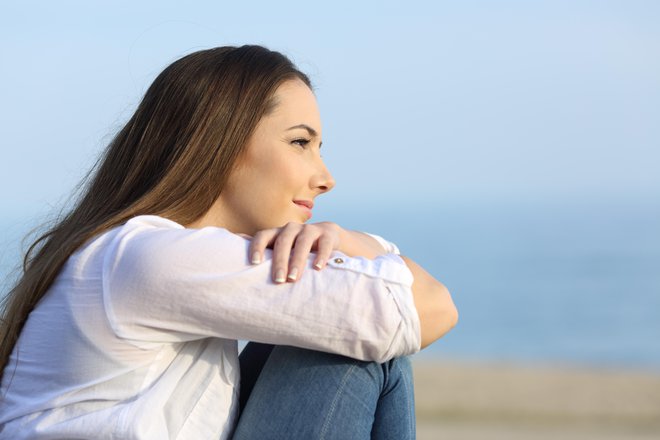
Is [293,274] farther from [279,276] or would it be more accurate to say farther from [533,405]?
[533,405]

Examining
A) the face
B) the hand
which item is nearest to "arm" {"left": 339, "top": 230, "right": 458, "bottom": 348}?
the hand

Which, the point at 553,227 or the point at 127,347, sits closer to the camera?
the point at 127,347

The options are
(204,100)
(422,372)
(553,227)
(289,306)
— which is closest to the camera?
(289,306)

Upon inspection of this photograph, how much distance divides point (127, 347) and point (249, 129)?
2.36 feet

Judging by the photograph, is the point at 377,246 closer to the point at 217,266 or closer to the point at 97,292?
the point at 217,266

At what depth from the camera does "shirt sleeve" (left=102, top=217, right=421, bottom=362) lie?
2.27m

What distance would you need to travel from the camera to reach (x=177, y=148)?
2.71m

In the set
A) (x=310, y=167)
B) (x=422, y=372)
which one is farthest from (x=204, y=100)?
(x=422, y=372)

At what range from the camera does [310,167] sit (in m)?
2.83

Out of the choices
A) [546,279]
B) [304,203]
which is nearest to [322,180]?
[304,203]

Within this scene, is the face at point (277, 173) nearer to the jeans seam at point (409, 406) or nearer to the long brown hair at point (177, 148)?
the long brown hair at point (177, 148)

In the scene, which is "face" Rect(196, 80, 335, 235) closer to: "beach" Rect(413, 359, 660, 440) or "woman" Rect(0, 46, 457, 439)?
"woman" Rect(0, 46, 457, 439)

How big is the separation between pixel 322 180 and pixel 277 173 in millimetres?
145

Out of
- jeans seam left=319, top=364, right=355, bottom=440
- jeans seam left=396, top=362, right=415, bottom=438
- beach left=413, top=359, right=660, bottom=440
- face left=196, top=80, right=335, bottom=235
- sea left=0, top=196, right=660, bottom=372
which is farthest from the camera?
sea left=0, top=196, right=660, bottom=372
